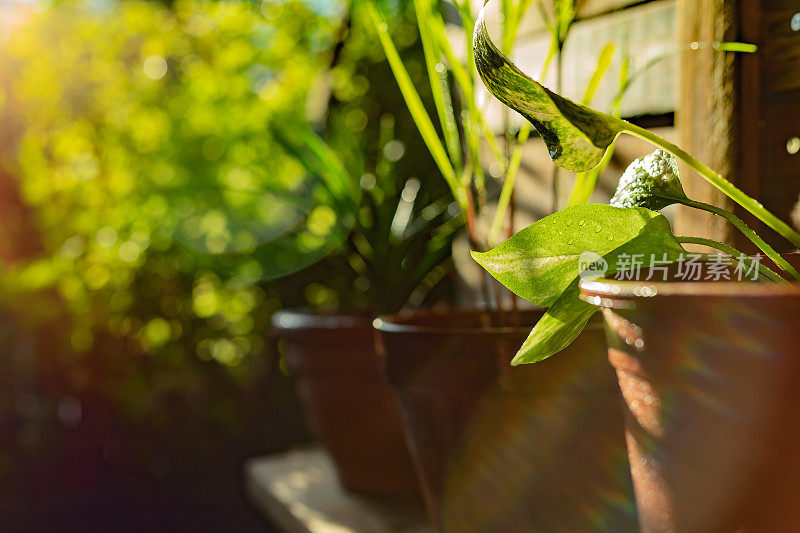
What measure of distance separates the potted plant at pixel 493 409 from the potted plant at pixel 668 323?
14 cm

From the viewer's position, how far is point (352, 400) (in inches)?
34.2

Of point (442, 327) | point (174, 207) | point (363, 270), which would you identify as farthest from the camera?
point (174, 207)

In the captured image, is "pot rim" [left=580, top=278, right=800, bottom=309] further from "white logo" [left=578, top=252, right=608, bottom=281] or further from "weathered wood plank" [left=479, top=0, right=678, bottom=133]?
"weathered wood plank" [left=479, top=0, right=678, bottom=133]

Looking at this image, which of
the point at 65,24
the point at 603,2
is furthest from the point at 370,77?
the point at 65,24

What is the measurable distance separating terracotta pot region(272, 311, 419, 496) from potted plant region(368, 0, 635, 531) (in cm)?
21

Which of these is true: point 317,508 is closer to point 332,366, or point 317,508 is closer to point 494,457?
point 332,366

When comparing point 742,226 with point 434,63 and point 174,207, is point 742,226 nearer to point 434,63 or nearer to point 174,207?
point 434,63

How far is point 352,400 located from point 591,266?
21.9 inches

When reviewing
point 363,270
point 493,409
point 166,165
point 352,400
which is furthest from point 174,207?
point 493,409

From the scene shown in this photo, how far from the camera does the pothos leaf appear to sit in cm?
32

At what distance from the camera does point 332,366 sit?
0.87 meters

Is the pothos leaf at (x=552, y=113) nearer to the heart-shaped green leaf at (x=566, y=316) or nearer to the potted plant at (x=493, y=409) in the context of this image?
the heart-shaped green leaf at (x=566, y=316)

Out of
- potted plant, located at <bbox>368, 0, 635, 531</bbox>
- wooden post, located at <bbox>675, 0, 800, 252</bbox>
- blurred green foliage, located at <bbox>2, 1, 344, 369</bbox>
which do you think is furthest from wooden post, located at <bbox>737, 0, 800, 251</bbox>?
blurred green foliage, located at <bbox>2, 1, 344, 369</bbox>

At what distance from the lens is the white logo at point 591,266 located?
0.35 metres
